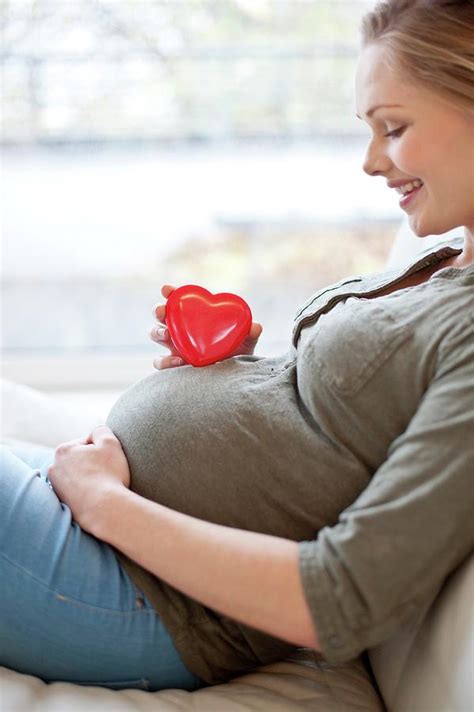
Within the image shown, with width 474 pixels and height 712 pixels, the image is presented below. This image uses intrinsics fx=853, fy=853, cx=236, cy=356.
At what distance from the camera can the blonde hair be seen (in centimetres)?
105

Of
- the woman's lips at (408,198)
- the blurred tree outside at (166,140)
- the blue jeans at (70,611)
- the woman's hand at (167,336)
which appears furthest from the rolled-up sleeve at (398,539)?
the blurred tree outside at (166,140)

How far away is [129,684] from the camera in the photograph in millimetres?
1013

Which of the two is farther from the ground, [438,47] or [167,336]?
[438,47]

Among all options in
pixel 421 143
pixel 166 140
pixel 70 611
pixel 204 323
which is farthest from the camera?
pixel 166 140

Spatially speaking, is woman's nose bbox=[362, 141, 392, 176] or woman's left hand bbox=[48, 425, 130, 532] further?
woman's nose bbox=[362, 141, 392, 176]

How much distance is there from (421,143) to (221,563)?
1.90 ft

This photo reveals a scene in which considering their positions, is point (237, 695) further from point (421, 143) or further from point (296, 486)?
point (421, 143)

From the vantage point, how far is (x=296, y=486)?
40.0 inches

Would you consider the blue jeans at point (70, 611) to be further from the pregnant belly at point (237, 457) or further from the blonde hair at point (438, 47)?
the blonde hair at point (438, 47)

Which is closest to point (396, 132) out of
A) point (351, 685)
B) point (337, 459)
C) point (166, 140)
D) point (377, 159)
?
point (377, 159)

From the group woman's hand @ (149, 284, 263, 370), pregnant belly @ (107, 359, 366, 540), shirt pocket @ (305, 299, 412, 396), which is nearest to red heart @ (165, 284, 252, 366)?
woman's hand @ (149, 284, 263, 370)

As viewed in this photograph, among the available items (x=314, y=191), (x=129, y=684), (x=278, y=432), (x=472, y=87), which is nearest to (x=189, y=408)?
(x=278, y=432)

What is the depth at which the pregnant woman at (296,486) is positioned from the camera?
0.86 metres

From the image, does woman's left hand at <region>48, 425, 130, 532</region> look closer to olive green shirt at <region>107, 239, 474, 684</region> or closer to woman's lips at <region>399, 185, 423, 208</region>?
olive green shirt at <region>107, 239, 474, 684</region>
